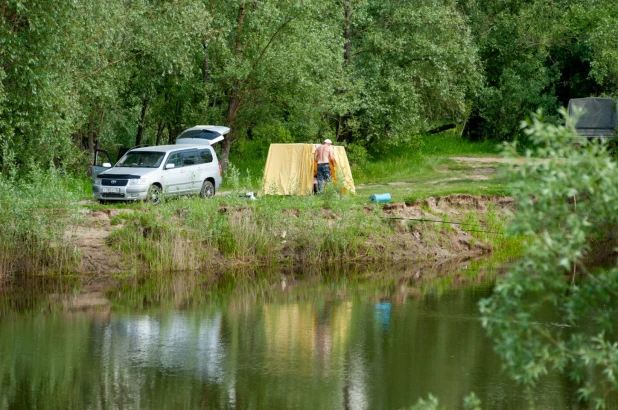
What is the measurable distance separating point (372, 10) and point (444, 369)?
23889mm

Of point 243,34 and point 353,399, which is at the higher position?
point 243,34

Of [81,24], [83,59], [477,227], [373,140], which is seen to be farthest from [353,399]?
[373,140]

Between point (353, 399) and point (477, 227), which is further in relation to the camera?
point (477, 227)

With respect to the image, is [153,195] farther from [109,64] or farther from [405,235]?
[405,235]

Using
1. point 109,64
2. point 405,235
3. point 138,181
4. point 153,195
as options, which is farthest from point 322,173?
Result: point 109,64

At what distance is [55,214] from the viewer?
2266 cm

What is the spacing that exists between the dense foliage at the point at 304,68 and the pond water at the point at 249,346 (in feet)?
19.1

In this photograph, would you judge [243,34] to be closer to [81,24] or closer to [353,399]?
[81,24]

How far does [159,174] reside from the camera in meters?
26.8

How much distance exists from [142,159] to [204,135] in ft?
12.4

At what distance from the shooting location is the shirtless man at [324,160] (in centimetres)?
2808

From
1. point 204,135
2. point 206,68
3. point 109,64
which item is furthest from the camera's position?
point 206,68

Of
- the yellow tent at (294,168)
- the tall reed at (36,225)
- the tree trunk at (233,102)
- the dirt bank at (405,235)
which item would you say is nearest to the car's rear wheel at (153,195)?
the dirt bank at (405,235)

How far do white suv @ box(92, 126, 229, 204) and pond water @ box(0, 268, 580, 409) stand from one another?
12.9ft
